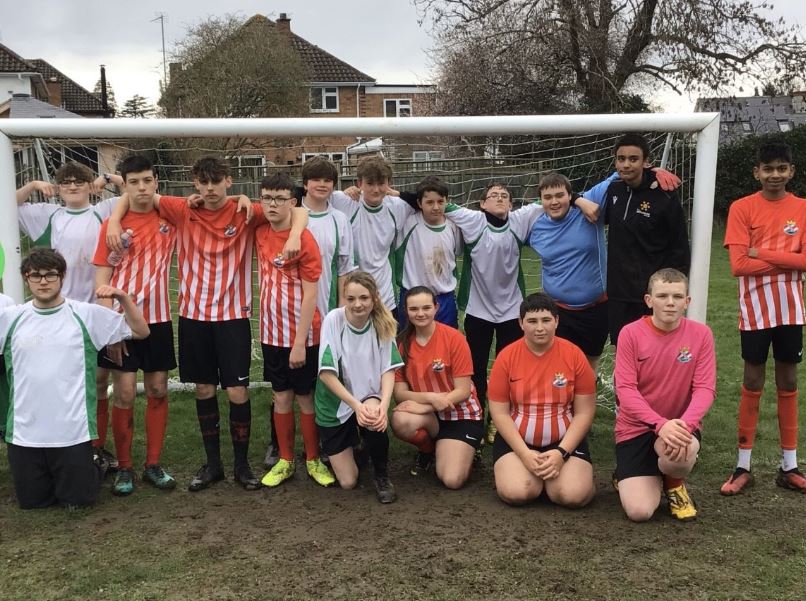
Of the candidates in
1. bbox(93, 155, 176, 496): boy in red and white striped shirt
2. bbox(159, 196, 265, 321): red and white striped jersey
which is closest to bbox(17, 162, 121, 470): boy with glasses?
bbox(93, 155, 176, 496): boy in red and white striped shirt

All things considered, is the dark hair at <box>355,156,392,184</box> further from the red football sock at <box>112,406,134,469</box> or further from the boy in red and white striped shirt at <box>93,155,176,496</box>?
the red football sock at <box>112,406,134,469</box>

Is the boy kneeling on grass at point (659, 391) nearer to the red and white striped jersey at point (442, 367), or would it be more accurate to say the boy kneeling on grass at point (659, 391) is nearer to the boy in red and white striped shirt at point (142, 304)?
the red and white striped jersey at point (442, 367)

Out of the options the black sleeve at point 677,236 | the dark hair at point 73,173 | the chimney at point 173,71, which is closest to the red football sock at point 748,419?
the black sleeve at point 677,236

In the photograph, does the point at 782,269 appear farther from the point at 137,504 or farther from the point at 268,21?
the point at 268,21

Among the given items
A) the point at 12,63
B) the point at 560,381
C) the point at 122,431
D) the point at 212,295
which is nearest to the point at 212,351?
the point at 212,295

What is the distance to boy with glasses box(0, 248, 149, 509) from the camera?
3684mm

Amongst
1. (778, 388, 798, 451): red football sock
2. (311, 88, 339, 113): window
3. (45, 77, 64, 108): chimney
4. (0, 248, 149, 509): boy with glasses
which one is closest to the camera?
(0, 248, 149, 509): boy with glasses

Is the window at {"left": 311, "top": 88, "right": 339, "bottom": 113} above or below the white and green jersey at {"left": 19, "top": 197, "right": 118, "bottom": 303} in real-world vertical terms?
above

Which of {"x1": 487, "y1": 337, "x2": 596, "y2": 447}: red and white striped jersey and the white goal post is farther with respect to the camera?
the white goal post

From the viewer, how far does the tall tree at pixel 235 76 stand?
21.4 metres

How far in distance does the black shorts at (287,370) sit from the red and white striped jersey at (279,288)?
45 millimetres

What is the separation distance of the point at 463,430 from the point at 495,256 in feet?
3.70

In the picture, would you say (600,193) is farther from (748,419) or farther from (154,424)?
(154,424)

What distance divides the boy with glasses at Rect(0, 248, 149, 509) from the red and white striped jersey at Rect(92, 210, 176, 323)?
0.73 feet
